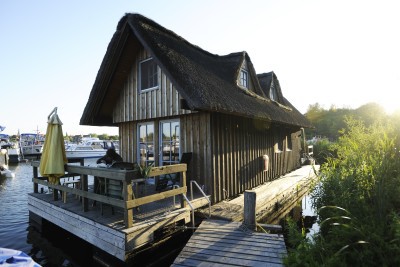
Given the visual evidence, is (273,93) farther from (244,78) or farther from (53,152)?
(53,152)

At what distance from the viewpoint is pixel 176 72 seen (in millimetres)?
7281

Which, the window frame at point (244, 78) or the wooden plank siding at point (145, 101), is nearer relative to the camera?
the wooden plank siding at point (145, 101)

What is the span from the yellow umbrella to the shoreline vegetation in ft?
19.8

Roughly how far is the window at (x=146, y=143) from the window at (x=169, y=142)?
575 millimetres

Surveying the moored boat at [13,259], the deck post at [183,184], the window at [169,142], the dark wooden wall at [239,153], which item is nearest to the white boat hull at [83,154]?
the window at [169,142]

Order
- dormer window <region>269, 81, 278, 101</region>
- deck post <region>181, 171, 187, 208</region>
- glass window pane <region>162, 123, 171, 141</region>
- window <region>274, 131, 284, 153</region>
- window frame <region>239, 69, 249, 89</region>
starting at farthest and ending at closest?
dormer window <region>269, 81, 278, 101</region> → window <region>274, 131, 284, 153</region> → window frame <region>239, 69, 249, 89</region> → glass window pane <region>162, 123, 171, 141</region> → deck post <region>181, 171, 187, 208</region>

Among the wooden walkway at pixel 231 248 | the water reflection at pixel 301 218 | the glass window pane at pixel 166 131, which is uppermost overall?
the glass window pane at pixel 166 131

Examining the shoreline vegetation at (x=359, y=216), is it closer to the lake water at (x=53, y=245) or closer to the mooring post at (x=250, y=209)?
the mooring post at (x=250, y=209)

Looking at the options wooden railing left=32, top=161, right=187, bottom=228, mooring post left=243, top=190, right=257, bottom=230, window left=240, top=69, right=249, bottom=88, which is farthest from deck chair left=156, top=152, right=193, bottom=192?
window left=240, top=69, right=249, bottom=88

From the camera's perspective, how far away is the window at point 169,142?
8852mm

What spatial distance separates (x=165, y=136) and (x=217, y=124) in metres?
2.21

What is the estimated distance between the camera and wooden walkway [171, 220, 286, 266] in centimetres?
434

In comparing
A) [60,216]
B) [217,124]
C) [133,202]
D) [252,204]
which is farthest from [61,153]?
[252,204]

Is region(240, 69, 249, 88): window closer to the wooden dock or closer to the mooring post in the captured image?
the wooden dock
